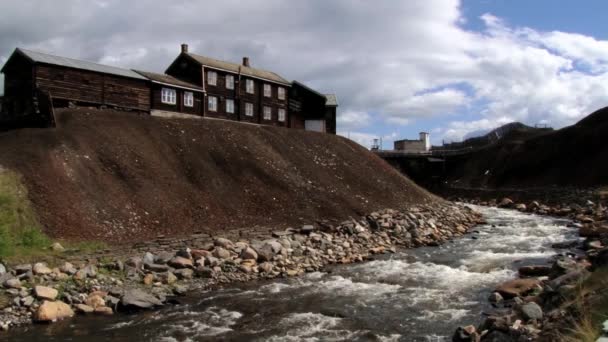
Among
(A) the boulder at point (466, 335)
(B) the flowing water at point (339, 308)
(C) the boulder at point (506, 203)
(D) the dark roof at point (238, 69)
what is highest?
(D) the dark roof at point (238, 69)

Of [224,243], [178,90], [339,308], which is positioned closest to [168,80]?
[178,90]

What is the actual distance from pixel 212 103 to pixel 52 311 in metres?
30.9

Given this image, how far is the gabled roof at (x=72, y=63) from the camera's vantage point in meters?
33.4

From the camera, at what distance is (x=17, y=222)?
20844mm

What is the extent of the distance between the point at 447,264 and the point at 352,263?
14.7ft

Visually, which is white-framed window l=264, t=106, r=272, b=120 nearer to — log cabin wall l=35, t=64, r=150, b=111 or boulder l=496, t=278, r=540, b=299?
log cabin wall l=35, t=64, r=150, b=111

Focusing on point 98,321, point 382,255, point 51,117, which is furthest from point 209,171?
point 98,321

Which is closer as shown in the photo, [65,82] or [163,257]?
[163,257]

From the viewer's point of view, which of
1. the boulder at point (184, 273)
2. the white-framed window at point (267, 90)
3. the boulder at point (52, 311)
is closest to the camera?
the boulder at point (52, 311)

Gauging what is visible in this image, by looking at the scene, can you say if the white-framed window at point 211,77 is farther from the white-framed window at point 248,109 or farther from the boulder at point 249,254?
the boulder at point 249,254

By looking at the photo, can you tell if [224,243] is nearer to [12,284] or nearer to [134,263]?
[134,263]

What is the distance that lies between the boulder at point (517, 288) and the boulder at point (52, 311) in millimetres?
14347

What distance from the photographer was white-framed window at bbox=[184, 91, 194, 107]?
41903 millimetres

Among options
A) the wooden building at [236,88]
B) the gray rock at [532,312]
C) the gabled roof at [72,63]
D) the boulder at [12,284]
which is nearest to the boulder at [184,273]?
the boulder at [12,284]
